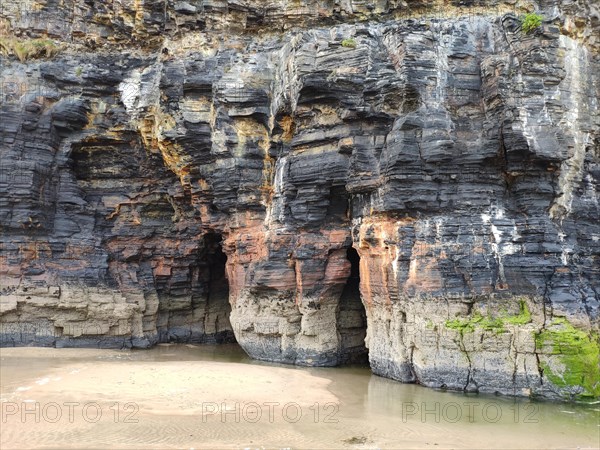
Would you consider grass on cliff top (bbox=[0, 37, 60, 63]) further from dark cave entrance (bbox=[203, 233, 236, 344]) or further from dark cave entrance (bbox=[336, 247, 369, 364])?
dark cave entrance (bbox=[336, 247, 369, 364])

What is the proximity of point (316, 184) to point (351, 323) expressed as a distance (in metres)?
5.51

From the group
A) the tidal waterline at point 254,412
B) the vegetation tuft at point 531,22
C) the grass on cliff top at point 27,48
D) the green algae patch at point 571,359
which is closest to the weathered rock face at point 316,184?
the green algae patch at point 571,359

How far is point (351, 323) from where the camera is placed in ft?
67.1

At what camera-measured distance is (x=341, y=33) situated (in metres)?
18.5

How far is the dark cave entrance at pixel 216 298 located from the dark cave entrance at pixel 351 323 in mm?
7702

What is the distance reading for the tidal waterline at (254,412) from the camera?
1122 centimetres

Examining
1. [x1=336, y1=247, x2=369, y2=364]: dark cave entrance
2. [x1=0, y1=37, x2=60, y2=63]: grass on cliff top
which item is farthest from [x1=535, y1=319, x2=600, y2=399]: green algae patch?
[x1=0, y1=37, x2=60, y2=63]: grass on cliff top

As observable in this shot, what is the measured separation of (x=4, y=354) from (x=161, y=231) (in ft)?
27.3

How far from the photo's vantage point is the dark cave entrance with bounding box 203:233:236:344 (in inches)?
1028

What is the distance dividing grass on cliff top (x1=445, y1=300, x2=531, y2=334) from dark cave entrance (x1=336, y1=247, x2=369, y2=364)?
5.43 meters

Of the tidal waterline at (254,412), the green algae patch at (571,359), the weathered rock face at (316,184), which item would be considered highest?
the weathered rock face at (316,184)

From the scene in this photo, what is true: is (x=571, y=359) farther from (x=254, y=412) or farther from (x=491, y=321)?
(x=254, y=412)

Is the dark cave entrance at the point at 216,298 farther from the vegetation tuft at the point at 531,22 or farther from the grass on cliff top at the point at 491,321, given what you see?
the vegetation tuft at the point at 531,22

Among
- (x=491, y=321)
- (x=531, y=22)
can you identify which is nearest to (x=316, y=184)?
(x=491, y=321)
